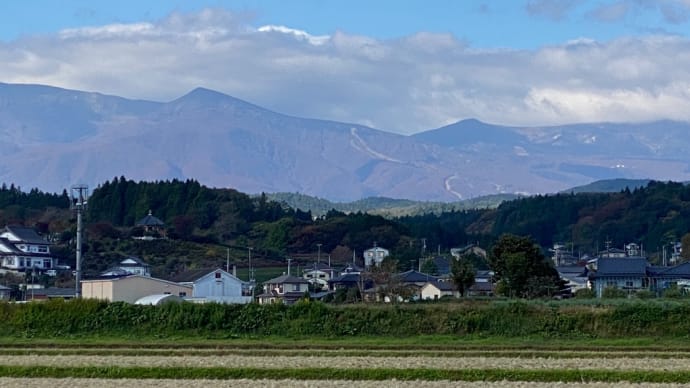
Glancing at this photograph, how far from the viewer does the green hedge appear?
28.6 m

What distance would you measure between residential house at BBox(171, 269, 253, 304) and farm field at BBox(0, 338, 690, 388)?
25.4 metres

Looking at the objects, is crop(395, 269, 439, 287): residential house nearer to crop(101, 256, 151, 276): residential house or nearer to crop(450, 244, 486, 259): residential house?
crop(101, 256, 151, 276): residential house

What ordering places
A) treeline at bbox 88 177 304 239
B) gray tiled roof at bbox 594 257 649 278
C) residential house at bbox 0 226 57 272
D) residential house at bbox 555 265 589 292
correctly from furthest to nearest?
treeline at bbox 88 177 304 239, residential house at bbox 0 226 57 272, residential house at bbox 555 265 589 292, gray tiled roof at bbox 594 257 649 278

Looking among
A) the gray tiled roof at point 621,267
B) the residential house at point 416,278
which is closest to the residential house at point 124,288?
the residential house at point 416,278

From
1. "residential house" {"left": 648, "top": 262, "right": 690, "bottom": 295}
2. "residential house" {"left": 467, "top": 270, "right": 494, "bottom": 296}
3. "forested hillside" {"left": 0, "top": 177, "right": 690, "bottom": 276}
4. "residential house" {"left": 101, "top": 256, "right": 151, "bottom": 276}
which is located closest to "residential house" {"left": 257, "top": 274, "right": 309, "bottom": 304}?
"residential house" {"left": 101, "top": 256, "right": 151, "bottom": 276}

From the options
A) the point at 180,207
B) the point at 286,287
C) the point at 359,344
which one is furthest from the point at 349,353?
the point at 180,207

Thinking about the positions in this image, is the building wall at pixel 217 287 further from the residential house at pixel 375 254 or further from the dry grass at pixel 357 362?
the dry grass at pixel 357 362

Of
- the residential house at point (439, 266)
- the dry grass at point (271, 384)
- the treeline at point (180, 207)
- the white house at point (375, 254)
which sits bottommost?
the dry grass at point (271, 384)

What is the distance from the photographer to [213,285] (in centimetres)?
5303

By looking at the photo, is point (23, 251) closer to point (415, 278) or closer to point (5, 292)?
point (5, 292)

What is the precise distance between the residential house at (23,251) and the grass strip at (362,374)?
50.7m

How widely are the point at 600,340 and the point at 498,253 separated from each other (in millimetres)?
18733

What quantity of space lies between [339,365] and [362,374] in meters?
1.50

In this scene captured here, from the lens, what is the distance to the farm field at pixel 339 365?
62.2 feet
